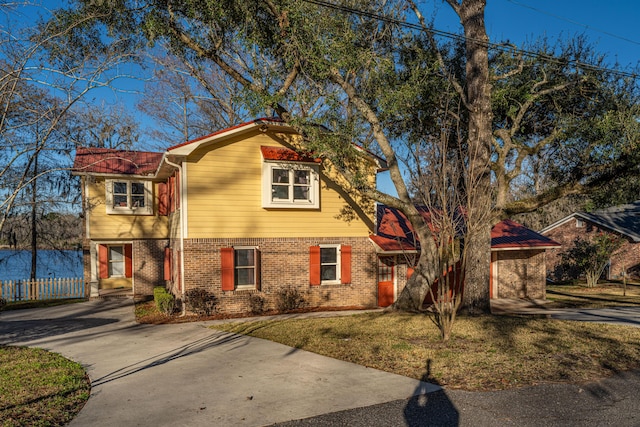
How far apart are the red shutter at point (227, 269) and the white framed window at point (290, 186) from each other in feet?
6.60

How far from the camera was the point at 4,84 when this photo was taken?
28.4 ft

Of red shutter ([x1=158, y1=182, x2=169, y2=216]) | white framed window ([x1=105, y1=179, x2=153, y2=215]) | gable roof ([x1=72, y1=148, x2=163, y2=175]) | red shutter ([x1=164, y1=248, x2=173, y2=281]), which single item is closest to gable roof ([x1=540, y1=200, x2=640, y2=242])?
red shutter ([x1=158, y1=182, x2=169, y2=216])

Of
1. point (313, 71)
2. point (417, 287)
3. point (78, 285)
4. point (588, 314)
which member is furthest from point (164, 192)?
point (588, 314)

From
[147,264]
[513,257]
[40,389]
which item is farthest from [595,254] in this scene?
[40,389]

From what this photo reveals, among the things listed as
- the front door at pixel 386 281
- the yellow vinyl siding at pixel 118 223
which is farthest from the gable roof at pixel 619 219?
the yellow vinyl siding at pixel 118 223

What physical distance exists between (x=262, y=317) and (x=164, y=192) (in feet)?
28.9

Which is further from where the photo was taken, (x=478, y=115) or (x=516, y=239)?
(x=516, y=239)

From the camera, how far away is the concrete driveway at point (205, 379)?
239 inches

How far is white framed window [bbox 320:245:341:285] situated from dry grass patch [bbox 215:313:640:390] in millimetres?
3749

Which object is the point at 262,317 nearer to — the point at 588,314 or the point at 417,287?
the point at 417,287

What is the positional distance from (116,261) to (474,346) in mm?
17624

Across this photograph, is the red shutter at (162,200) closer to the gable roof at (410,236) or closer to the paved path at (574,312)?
the gable roof at (410,236)

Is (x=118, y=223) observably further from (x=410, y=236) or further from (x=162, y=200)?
(x=410, y=236)

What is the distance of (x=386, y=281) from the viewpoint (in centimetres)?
1803
